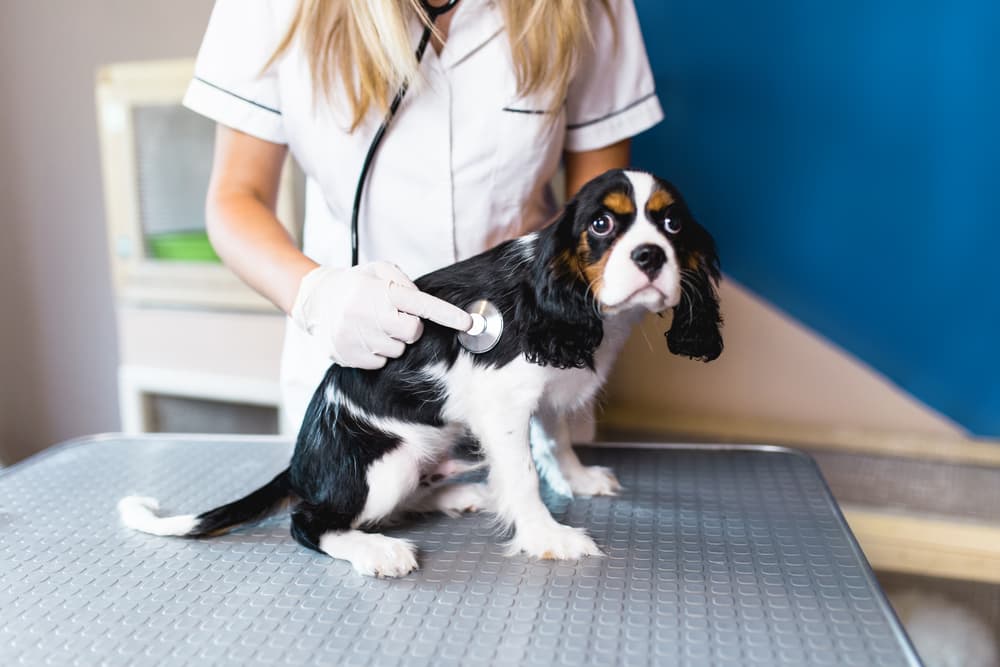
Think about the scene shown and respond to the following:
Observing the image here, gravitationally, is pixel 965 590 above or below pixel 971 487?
below

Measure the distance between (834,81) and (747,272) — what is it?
0.39 meters

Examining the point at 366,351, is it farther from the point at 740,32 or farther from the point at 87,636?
the point at 740,32

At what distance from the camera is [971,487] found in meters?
1.50

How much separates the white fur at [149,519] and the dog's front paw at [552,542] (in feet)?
1.18

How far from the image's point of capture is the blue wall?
1.53 meters

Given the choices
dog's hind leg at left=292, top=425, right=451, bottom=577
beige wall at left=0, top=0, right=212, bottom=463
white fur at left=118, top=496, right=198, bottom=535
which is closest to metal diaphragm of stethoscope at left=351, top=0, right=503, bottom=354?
dog's hind leg at left=292, top=425, right=451, bottom=577

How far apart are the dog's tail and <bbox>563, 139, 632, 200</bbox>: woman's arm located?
0.62 meters

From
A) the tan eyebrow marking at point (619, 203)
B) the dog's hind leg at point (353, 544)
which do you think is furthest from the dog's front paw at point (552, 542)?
the tan eyebrow marking at point (619, 203)

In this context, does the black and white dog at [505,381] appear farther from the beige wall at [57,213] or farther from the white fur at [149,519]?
the beige wall at [57,213]

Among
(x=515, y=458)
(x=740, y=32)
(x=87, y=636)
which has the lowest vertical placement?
(x=87, y=636)

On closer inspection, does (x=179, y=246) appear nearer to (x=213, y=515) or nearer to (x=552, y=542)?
(x=213, y=515)

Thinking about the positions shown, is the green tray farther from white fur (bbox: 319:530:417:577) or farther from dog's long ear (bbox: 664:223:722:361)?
dog's long ear (bbox: 664:223:722:361)

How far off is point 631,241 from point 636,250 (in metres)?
0.01

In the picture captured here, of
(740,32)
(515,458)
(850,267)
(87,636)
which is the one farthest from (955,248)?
(87,636)
